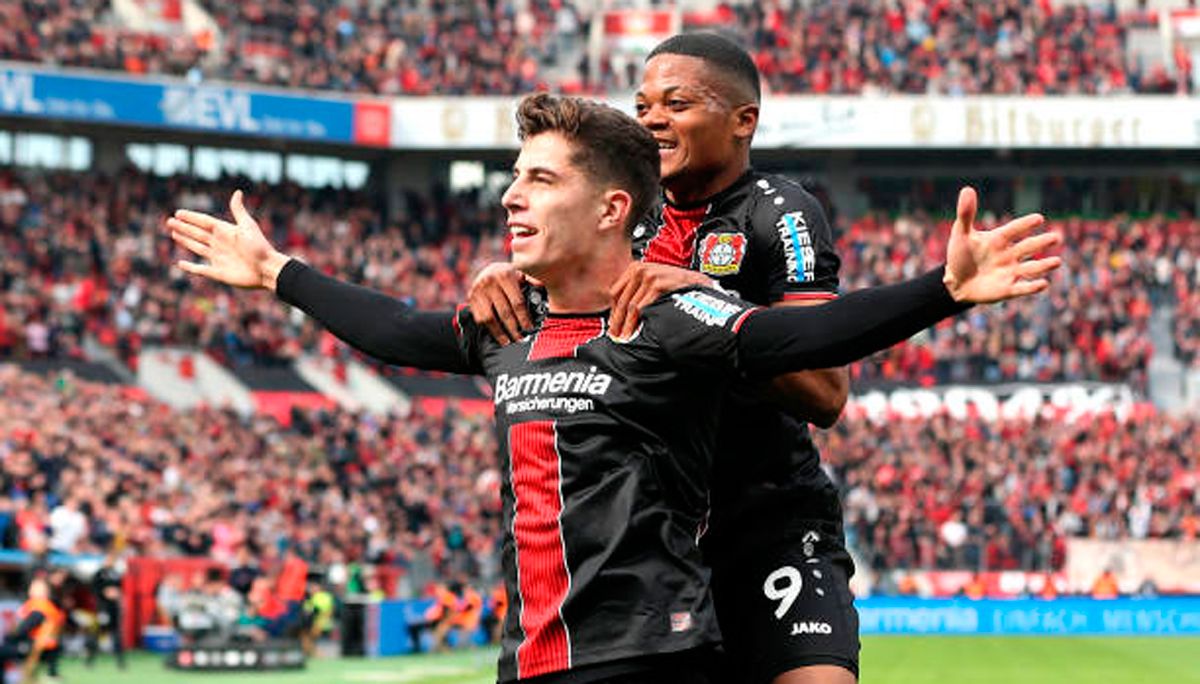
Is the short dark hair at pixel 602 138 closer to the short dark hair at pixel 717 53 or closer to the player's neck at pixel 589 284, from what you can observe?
the player's neck at pixel 589 284

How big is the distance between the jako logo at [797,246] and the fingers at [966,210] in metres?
1.30

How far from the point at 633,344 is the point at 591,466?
33 cm

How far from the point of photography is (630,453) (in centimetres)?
496

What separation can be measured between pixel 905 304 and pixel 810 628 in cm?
154

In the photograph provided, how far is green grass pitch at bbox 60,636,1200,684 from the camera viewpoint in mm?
22750

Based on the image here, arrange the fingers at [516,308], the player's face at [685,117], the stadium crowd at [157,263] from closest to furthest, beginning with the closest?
the fingers at [516,308]
the player's face at [685,117]
the stadium crowd at [157,263]

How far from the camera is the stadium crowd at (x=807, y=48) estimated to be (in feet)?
158

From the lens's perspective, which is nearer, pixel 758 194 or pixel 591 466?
pixel 591 466

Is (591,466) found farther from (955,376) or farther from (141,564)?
(955,376)

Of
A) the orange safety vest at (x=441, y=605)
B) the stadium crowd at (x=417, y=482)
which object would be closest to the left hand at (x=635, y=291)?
the stadium crowd at (x=417, y=482)

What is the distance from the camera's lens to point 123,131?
149 feet

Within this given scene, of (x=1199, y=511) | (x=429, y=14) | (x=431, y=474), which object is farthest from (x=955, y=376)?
(x=429, y=14)

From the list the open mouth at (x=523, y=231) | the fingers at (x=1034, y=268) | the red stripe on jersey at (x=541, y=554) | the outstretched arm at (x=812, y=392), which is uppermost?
the open mouth at (x=523, y=231)

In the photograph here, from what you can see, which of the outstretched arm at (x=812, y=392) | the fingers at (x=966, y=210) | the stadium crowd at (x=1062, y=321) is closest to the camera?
the fingers at (x=966, y=210)
